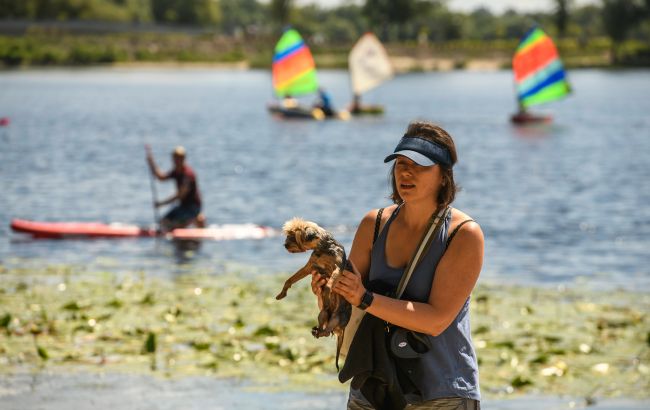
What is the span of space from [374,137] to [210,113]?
19496 millimetres

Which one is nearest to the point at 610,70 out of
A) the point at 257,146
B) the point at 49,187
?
the point at 257,146

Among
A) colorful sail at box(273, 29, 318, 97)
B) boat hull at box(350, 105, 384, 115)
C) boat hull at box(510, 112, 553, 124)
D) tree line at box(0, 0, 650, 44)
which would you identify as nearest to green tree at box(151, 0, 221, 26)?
tree line at box(0, 0, 650, 44)

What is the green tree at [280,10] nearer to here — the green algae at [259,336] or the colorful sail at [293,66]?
the colorful sail at [293,66]

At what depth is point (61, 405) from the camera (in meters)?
8.66

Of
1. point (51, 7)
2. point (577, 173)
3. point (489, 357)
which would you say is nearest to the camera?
point (489, 357)

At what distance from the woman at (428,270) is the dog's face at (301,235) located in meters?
0.14

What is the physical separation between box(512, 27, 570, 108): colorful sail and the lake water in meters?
2.17

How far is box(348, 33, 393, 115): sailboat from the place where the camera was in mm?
59281

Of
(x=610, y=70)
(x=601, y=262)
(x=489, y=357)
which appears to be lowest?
(x=610, y=70)

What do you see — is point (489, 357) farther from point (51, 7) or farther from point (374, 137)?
point (51, 7)

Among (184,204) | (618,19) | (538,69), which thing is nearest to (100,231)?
(184,204)

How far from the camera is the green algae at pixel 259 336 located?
9.86 metres

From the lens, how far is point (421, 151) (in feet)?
15.4

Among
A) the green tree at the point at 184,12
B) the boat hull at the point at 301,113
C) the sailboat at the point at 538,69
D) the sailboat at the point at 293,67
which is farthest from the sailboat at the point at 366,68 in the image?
the green tree at the point at 184,12
